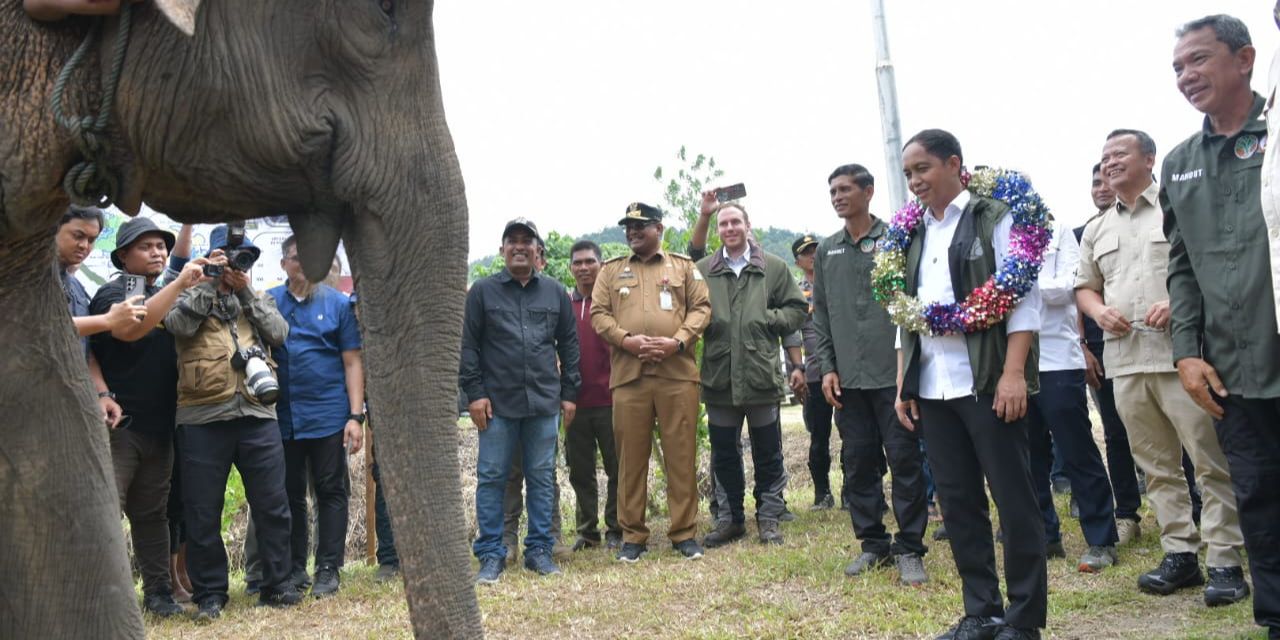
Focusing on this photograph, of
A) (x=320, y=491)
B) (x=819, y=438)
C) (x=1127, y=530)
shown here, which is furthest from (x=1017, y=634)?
(x=819, y=438)

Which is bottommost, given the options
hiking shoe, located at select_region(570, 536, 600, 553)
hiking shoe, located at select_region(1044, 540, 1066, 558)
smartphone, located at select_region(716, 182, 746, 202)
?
hiking shoe, located at select_region(570, 536, 600, 553)

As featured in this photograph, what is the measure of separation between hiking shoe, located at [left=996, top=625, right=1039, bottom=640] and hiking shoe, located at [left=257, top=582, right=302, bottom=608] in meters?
4.48

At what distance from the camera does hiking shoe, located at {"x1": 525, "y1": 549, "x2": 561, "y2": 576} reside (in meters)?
7.54

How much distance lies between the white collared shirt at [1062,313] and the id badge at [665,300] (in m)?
2.63

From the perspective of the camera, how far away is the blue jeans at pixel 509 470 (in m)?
7.60

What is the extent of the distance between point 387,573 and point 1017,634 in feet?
15.6

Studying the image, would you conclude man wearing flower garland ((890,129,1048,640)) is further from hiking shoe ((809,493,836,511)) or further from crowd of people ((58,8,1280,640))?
hiking shoe ((809,493,836,511))

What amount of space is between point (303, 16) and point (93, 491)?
1330 millimetres

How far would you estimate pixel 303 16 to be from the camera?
7.16ft

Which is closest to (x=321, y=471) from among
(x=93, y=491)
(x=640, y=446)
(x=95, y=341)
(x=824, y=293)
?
(x=95, y=341)

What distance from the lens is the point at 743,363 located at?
8328 millimetres

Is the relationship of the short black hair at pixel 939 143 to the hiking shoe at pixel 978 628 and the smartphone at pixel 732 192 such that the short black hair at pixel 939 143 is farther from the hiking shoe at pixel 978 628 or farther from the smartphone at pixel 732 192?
the smartphone at pixel 732 192

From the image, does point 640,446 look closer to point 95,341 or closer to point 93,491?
point 95,341

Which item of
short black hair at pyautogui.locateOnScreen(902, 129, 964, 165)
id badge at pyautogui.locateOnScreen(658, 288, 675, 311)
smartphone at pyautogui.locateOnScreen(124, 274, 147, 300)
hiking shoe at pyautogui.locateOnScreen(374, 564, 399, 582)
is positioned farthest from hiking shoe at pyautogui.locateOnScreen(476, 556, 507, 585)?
short black hair at pyautogui.locateOnScreen(902, 129, 964, 165)
